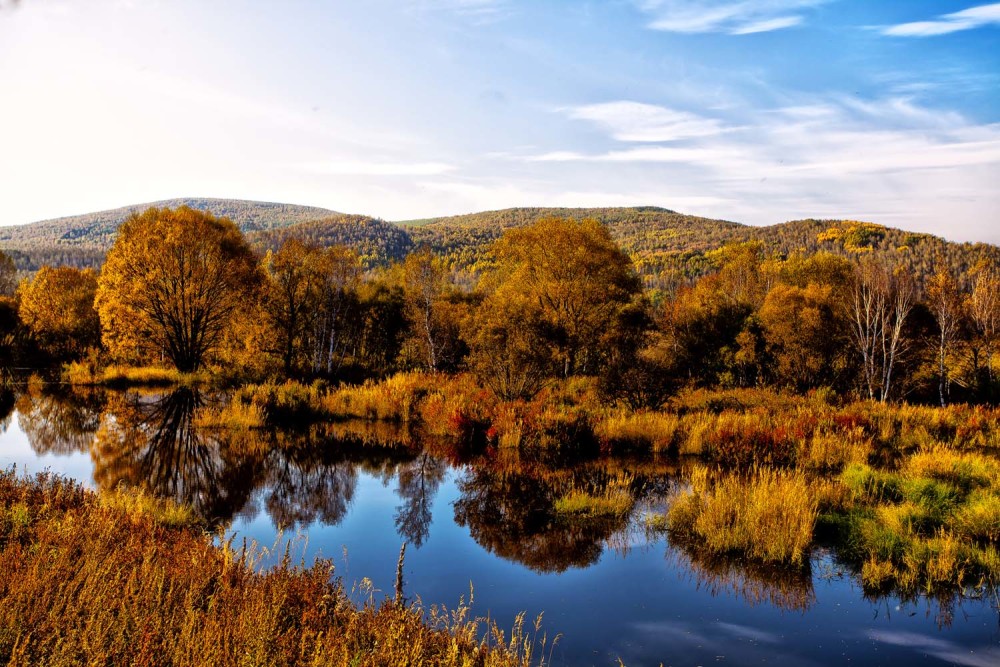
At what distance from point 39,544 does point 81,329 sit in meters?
34.6

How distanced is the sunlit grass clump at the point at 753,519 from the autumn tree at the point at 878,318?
16.5m

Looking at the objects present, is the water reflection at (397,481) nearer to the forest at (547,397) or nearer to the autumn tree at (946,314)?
the forest at (547,397)

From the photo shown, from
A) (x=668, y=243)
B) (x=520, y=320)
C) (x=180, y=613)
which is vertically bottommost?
(x=180, y=613)

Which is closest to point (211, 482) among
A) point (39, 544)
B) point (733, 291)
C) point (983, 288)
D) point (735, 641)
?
point (39, 544)

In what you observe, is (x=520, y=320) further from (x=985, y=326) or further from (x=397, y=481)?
(x=985, y=326)

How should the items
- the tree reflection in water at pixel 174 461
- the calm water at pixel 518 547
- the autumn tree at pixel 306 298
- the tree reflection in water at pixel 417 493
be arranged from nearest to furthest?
the calm water at pixel 518 547, the tree reflection in water at pixel 417 493, the tree reflection in water at pixel 174 461, the autumn tree at pixel 306 298

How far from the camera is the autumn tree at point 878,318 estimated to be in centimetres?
2480

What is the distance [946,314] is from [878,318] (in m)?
3.22

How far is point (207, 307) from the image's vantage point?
2952 cm

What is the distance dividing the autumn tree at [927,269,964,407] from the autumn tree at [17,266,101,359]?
4165cm

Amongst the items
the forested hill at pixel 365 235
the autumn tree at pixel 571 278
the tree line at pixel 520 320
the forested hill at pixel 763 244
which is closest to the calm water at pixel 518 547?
the tree line at pixel 520 320

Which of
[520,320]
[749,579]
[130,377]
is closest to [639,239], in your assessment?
[130,377]

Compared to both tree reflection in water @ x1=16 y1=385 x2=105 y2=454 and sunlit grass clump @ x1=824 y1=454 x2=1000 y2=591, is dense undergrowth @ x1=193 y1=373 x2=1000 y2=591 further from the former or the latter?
tree reflection in water @ x1=16 y1=385 x2=105 y2=454

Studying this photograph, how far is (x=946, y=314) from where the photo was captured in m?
26.1
